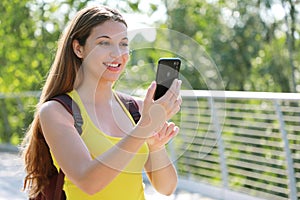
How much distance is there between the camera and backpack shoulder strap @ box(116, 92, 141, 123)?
1832 millimetres

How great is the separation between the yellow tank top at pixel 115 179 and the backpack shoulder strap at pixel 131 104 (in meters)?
0.13

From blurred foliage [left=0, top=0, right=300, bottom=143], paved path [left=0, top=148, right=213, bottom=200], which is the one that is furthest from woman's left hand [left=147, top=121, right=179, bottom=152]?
blurred foliage [left=0, top=0, right=300, bottom=143]

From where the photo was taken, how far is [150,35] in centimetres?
169

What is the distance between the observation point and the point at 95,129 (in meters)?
1.73

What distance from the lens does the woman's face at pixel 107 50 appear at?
5.56 ft

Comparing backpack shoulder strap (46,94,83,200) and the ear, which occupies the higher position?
the ear

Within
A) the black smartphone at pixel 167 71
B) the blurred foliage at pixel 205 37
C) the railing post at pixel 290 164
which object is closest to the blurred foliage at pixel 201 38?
the blurred foliage at pixel 205 37

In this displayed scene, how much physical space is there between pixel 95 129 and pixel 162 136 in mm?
173

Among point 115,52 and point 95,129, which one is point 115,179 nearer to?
point 95,129

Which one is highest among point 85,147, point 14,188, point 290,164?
point 290,164

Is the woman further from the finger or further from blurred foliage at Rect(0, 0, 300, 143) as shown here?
blurred foliage at Rect(0, 0, 300, 143)

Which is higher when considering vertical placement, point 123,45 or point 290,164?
point 123,45

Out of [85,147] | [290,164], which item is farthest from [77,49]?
[290,164]

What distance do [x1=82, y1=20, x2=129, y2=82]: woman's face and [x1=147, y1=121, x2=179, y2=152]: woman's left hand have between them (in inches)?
7.0
